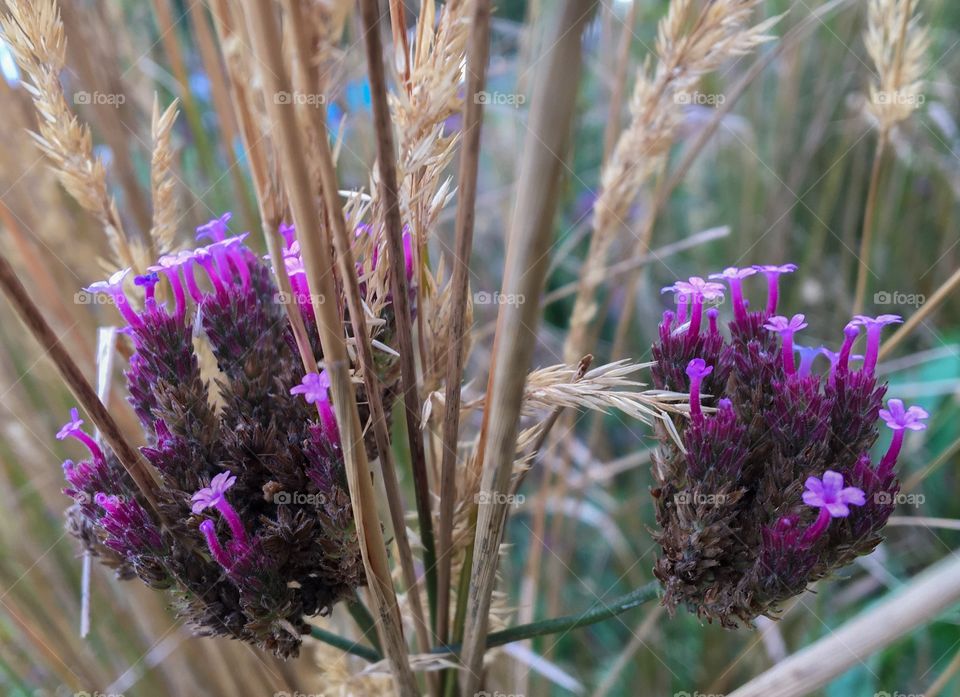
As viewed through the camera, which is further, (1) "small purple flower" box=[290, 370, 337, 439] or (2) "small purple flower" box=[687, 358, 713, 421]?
(2) "small purple flower" box=[687, 358, 713, 421]

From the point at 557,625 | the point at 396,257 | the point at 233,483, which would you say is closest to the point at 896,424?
the point at 557,625

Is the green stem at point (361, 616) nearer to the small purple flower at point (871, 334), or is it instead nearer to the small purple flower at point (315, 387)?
the small purple flower at point (315, 387)

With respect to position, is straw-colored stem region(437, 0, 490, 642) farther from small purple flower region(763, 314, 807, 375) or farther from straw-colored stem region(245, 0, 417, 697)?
small purple flower region(763, 314, 807, 375)

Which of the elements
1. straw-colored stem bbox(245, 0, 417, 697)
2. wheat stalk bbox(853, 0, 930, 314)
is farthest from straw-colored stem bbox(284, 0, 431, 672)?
wheat stalk bbox(853, 0, 930, 314)

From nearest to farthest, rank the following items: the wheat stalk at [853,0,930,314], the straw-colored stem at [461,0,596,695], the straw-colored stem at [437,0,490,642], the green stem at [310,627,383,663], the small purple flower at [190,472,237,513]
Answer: the straw-colored stem at [461,0,596,695], the straw-colored stem at [437,0,490,642], the small purple flower at [190,472,237,513], the green stem at [310,627,383,663], the wheat stalk at [853,0,930,314]

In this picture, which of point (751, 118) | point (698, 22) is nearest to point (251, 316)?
point (698, 22)

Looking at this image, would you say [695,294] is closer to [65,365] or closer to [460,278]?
[460,278]
